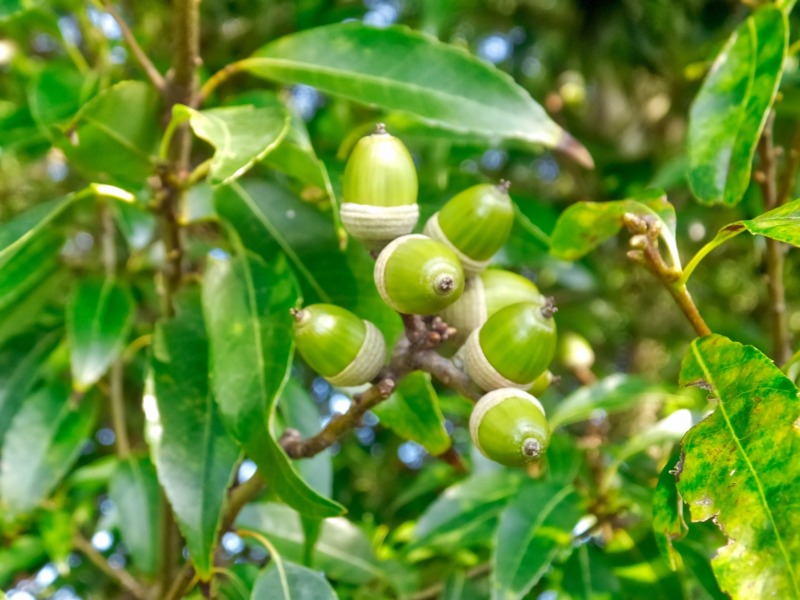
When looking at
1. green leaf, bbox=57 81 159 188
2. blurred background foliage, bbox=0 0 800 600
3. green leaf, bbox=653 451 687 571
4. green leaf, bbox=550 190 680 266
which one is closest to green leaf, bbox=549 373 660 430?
blurred background foliage, bbox=0 0 800 600

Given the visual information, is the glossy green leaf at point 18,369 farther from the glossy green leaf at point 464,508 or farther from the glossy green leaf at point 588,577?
the glossy green leaf at point 588,577

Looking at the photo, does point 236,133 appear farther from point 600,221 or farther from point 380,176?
point 600,221

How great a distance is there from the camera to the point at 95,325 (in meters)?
1.45

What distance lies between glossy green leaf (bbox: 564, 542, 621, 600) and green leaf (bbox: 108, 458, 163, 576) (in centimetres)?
69

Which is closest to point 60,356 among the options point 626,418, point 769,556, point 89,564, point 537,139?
point 89,564

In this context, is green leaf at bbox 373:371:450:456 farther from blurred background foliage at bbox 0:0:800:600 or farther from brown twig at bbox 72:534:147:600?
brown twig at bbox 72:534:147:600

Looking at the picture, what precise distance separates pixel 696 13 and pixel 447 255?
5.84 feet

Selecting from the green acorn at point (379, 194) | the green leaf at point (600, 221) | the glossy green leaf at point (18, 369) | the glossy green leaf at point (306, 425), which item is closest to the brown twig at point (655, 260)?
the green leaf at point (600, 221)

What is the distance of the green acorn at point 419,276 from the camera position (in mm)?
762

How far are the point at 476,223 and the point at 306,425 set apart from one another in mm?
576

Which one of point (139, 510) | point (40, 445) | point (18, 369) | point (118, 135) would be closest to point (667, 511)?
point (118, 135)

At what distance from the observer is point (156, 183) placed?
4.07 ft

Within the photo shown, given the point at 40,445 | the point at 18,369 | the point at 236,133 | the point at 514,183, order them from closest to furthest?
the point at 236,133 → the point at 40,445 → the point at 18,369 → the point at 514,183

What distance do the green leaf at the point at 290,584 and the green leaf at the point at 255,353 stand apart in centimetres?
15
